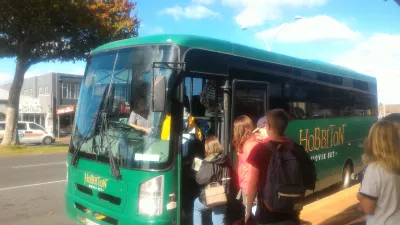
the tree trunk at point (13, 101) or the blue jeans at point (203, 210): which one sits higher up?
the tree trunk at point (13, 101)

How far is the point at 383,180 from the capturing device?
9.11 feet

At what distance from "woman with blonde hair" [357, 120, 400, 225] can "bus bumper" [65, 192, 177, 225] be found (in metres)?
2.69

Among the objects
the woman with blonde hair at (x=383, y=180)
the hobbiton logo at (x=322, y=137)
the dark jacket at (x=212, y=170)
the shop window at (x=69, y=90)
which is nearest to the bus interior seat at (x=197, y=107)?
the dark jacket at (x=212, y=170)

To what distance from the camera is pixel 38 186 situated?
10102 millimetres

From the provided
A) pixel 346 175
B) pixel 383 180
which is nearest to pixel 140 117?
pixel 383 180

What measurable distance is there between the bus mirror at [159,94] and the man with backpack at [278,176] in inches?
60.6

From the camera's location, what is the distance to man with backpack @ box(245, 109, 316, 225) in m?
3.20

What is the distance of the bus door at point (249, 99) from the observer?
577cm

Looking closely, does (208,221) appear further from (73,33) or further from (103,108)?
(73,33)

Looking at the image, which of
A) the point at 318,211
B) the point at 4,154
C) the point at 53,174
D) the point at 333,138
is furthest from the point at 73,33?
the point at 318,211

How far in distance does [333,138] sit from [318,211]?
2.92m

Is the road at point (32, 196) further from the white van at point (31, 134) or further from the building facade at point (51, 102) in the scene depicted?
the building facade at point (51, 102)

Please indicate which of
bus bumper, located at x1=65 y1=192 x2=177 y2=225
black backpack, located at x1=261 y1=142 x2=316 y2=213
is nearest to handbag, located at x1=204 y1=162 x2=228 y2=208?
bus bumper, located at x1=65 y1=192 x2=177 y2=225

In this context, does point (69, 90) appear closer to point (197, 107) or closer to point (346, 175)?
point (346, 175)
